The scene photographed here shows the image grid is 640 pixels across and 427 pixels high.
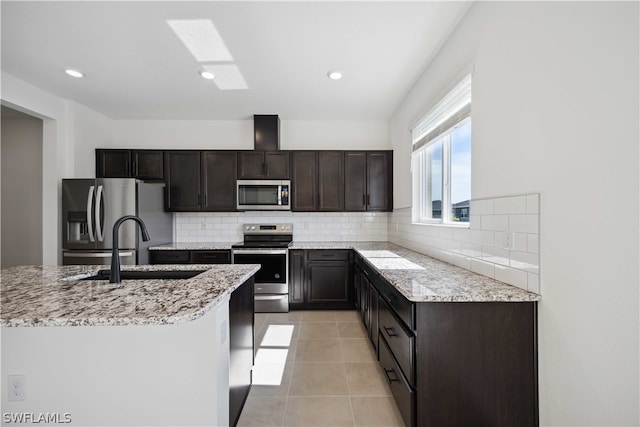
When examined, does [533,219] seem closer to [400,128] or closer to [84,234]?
[400,128]

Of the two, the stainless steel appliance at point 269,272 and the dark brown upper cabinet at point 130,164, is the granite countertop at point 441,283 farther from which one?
the dark brown upper cabinet at point 130,164

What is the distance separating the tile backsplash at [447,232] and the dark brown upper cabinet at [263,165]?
613 millimetres

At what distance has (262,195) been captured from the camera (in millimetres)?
3865

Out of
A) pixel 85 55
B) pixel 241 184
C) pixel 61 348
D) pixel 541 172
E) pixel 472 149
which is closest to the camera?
pixel 61 348

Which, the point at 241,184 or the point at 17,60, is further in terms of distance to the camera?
the point at 241,184

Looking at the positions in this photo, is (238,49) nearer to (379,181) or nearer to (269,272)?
(379,181)

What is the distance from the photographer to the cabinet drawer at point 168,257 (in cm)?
356

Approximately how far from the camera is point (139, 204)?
329 cm

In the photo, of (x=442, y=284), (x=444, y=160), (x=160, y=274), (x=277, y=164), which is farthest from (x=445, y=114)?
(x=160, y=274)

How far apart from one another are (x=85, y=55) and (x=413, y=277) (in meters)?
3.27

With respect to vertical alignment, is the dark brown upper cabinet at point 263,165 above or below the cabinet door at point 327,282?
above

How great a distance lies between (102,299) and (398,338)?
1537mm

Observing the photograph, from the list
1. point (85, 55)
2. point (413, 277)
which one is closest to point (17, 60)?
point (85, 55)

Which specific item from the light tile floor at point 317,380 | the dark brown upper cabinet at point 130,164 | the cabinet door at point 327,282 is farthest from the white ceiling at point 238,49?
the light tile floor at point 317,380
